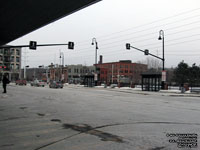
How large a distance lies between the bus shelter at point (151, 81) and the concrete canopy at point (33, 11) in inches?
863

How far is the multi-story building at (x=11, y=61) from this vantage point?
98812 mm

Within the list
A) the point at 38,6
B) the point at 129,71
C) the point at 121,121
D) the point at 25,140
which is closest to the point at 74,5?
the point at 38,6

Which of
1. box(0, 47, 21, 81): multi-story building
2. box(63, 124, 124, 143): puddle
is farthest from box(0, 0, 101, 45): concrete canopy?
box(0, 47, 21, 81): multi-story building

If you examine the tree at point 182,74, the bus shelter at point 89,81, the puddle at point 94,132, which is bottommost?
the puddle at point 94,132

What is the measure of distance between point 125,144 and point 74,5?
7.68m

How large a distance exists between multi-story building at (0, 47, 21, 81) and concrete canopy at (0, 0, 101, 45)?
91.4 meters

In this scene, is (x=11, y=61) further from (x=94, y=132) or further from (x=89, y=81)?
(x=94, y=132)

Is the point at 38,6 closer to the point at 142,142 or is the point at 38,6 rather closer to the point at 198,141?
the point at 142,142

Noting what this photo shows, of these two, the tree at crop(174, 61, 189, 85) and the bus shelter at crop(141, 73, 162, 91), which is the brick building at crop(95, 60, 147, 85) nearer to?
the tree at crop(174, 61, 189, 85)

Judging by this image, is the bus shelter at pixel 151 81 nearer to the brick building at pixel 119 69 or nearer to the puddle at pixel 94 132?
the puddle at pixel 94 132

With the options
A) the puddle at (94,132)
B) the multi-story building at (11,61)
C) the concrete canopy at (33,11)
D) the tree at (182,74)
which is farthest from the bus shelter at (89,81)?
the multi-story building at (11,61)

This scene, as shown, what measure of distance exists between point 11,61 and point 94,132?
108 m

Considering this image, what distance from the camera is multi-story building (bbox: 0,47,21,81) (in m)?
98.8

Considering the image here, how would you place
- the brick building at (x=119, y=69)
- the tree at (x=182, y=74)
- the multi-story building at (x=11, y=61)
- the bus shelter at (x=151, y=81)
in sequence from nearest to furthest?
the bus shelter at (x=151, y=81)
the tree at (x=182, y=74)
the multi-story building at (x=11, y=61)
the brick building at (x=119, y=69)
